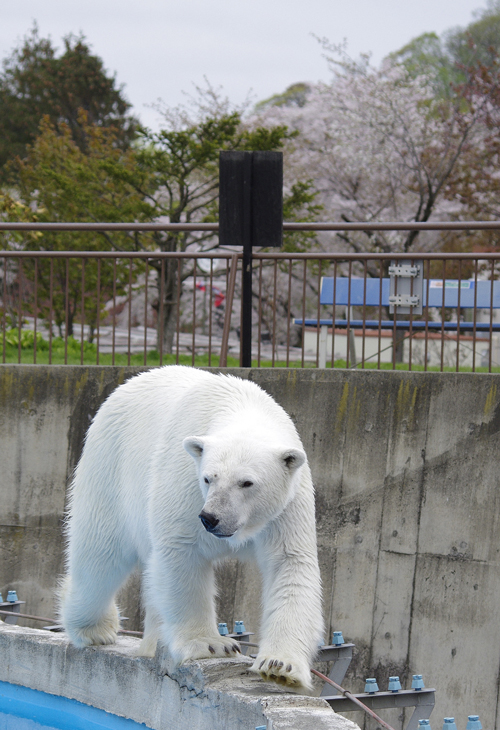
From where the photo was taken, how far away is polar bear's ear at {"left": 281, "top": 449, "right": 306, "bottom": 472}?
286cm

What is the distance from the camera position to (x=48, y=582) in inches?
237

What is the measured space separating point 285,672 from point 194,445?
84 cm

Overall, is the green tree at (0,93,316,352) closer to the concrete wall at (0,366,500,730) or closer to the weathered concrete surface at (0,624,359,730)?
the concrete wall at (0,366,500,730)

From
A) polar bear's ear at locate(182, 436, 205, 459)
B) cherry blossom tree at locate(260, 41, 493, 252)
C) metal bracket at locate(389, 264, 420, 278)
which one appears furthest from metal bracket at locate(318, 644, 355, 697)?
cherry blossom tree at locate(260, 41, 493, 252)

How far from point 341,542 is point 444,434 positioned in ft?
3.36

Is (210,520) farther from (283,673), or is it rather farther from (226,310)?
(226,310)

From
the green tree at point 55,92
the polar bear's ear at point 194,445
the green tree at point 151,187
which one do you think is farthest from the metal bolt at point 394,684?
the green tree at point 55,92

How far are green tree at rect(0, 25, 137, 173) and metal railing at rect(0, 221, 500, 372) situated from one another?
32.1 feet

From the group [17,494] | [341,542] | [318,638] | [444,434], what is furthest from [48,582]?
[318,638]

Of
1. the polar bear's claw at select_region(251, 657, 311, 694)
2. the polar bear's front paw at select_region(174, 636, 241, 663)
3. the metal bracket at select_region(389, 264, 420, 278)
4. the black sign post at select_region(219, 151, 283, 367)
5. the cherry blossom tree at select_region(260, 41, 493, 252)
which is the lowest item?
the polar bear's front paw at select_region(174, 636, 241, 663)

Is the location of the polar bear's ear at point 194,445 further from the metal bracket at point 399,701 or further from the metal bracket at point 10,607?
the metal bracket at point 10,607

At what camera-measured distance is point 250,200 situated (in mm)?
6039

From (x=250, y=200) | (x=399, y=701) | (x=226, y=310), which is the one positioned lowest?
(x=399, y=701)

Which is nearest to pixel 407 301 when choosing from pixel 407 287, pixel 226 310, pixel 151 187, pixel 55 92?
pixel 407 287
